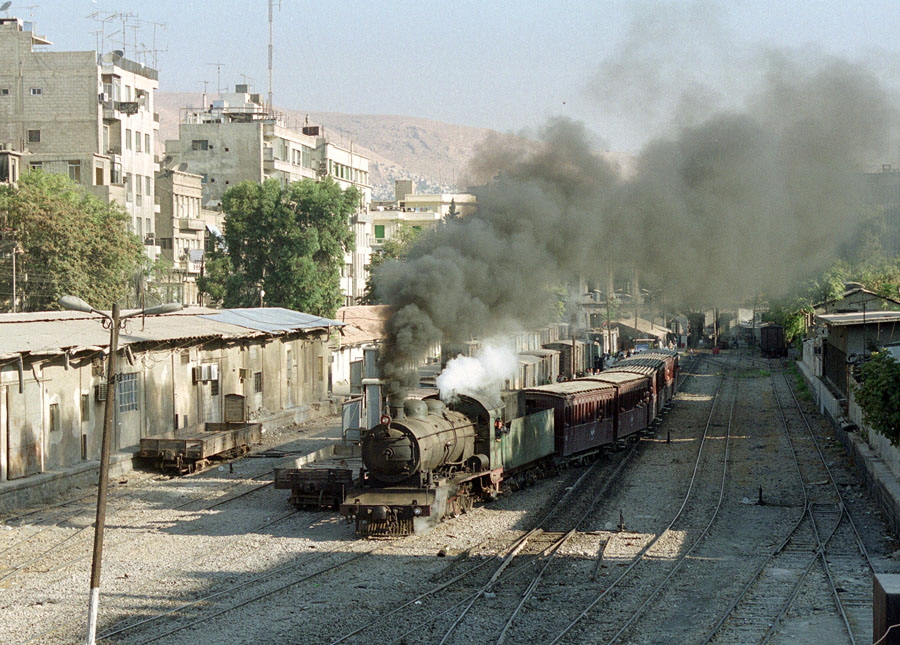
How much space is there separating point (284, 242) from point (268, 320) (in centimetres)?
1151

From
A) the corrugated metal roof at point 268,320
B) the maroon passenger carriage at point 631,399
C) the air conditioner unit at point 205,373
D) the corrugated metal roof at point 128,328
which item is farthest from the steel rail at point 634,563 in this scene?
the corrugated metal roof at point 268,320

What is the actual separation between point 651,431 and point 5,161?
108ft

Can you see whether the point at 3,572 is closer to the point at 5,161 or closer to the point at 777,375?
the point at 5,161

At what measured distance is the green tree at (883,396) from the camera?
1867cm

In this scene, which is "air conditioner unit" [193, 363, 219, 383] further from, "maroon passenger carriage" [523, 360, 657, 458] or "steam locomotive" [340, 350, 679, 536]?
"steam locomotive" [340, 350, 679, 536]

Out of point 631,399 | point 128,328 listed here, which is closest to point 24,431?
point 128,328

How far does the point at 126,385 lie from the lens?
95.2 feet

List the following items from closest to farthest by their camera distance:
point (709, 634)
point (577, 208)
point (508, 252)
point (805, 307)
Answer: point (709, 634)
point (508, 252)
point (577, 208)
point (805, 307)

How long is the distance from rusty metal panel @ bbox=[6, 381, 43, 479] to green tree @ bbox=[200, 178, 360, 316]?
28499mm

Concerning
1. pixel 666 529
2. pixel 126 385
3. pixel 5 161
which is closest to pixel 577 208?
pixel 666 529

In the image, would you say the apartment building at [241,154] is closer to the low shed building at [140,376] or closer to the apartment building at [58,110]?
the apartment building at [58,110]

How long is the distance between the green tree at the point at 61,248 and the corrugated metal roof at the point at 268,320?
4766mm

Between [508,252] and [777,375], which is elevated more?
[508,252]

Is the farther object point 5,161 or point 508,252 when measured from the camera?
point 5,161
